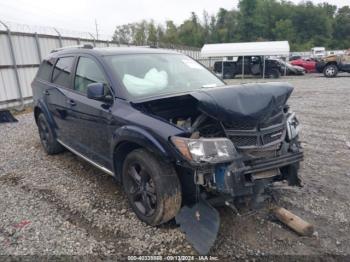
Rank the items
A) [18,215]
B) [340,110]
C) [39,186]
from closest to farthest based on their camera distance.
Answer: [18,215] → [39,186] → [340,110]

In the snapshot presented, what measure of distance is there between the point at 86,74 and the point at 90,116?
64cm

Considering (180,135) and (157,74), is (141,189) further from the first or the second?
(157,74)

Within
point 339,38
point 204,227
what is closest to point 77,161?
point 204,227

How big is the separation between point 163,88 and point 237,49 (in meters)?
21.0

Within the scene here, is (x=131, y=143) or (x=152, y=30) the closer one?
(x=131, y=143)

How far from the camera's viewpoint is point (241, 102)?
2.75 meters

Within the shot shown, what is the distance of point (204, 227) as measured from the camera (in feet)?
8.97

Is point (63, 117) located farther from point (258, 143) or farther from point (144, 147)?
point (258, 143)

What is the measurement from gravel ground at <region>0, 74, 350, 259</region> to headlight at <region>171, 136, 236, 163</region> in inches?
32.4

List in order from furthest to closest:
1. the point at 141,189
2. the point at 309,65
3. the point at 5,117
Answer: the point at 309,65 → the point at 5,117 → the point at 141,189

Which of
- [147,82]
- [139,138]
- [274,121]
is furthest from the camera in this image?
[147,82]

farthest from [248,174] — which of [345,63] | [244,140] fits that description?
[345,63]

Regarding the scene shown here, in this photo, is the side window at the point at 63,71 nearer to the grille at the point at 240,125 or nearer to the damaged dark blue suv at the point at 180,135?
the damaged dark blue suv at the point at 180,135

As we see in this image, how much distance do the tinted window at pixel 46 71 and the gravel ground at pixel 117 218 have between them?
1400 millimetres
